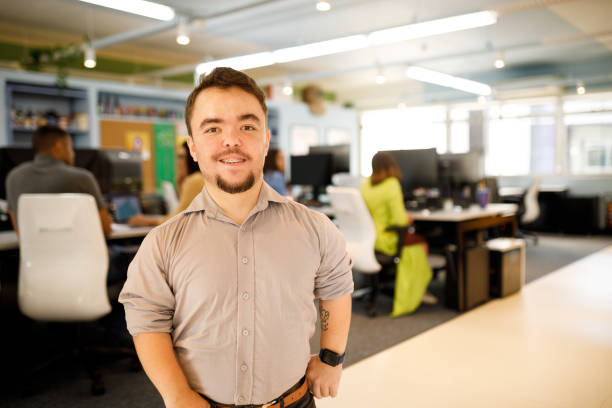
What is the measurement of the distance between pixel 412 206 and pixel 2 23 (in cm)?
665

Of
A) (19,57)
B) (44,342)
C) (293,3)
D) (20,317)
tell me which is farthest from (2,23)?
(44,342)

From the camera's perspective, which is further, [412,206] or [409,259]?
[412,206]

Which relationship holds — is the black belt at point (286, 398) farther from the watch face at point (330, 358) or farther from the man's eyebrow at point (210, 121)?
the man's eyebrow at point (210, 121)

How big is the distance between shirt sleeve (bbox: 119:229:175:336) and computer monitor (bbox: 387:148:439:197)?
3900mm

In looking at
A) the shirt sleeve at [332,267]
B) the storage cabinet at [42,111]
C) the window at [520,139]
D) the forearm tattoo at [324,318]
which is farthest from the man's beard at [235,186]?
the window at [520,139]

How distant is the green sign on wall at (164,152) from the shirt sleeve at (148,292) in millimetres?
7314

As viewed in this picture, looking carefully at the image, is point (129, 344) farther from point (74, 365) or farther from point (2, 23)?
point (2, 23)

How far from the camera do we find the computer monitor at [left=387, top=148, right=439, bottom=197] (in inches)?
189

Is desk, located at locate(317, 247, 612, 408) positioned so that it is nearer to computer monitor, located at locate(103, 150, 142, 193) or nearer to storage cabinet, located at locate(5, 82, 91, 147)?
computer monitor, located at locate(103, 150, 142, 193)

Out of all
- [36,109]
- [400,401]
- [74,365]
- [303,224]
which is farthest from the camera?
[36,109]

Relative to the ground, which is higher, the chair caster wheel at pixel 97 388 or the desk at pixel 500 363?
the chair caster wheel at pixel 97 388

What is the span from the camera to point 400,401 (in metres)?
2.55

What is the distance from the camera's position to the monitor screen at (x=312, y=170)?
5707 mm

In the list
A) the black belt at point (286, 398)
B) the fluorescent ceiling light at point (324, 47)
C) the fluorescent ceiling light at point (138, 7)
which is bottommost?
the black belt at point (286, 398)
